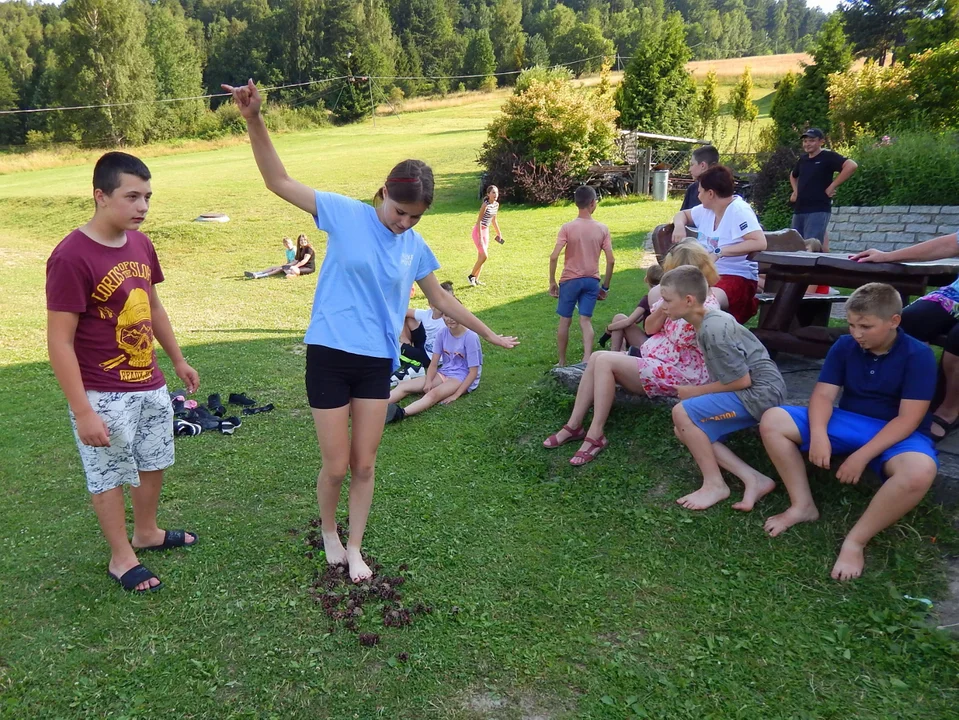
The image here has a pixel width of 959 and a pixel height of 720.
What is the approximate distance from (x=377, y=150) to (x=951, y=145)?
25080mm

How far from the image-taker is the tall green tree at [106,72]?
171 ft

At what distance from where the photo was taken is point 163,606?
3.23 meters

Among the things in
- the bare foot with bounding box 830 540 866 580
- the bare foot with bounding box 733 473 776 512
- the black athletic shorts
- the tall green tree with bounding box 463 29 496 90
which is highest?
the tall green tree with bounding box 463 29 496 90

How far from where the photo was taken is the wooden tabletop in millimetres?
3977

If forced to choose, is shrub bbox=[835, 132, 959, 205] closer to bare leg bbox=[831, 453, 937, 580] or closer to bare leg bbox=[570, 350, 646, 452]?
bare leg bbox=[570, 350, 646, 452]

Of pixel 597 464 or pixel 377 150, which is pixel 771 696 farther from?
pixel 377 150

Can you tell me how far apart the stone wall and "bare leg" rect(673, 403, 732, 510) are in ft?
28.1

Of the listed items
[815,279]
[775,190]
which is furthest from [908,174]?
[815,279]

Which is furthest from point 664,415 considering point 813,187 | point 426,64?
point 426,64

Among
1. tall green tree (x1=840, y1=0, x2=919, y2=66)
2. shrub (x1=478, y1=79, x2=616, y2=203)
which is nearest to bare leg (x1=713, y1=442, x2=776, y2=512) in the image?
shrub (x1=478, y1=79, x2=616, y2=203)

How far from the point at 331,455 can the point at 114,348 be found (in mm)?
1154

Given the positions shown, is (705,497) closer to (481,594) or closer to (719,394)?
(719,394)

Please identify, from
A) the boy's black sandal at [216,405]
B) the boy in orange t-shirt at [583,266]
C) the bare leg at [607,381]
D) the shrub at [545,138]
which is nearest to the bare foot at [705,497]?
the bare leg at [607,381]

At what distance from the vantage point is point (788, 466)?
353 cm
